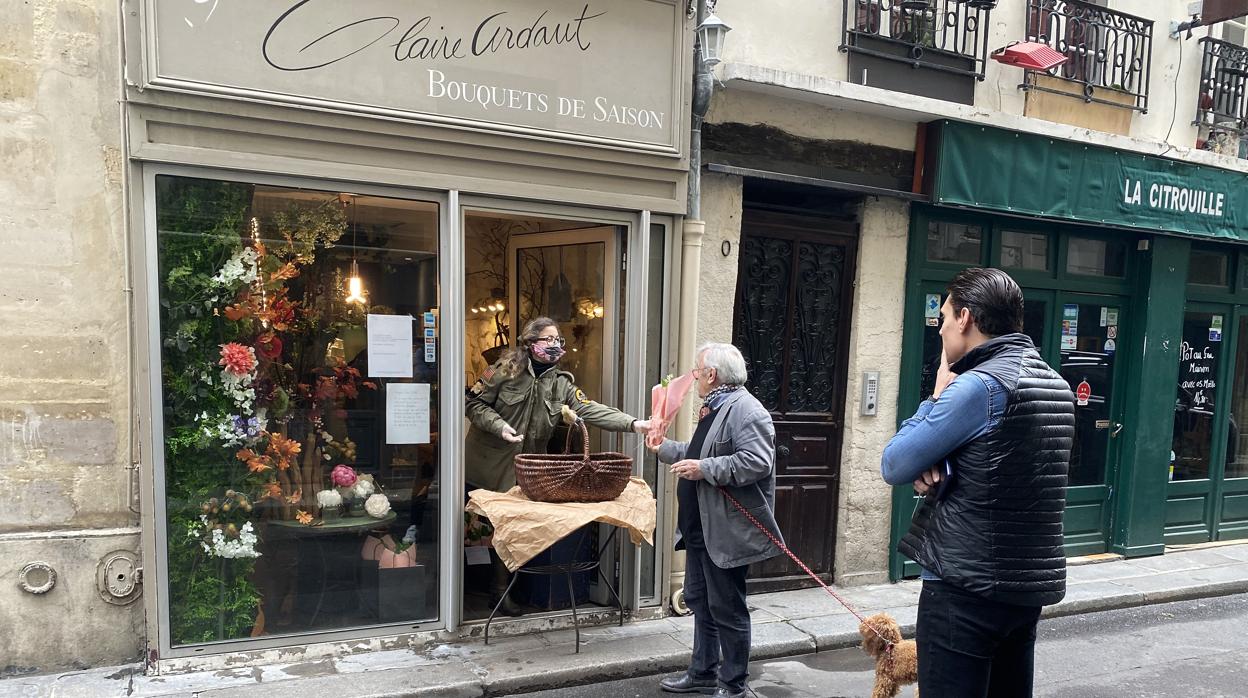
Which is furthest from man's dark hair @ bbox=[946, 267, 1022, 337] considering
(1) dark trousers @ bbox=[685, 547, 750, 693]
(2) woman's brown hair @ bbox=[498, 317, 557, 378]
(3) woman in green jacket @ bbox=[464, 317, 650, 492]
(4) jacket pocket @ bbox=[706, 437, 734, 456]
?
(2) woman's brown hair @ bbox=[498, 317, 557, 378]

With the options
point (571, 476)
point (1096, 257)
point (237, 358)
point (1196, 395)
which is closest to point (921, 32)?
point (1096, 257)

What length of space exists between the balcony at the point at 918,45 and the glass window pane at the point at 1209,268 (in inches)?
131

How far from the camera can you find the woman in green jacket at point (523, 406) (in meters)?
5.36

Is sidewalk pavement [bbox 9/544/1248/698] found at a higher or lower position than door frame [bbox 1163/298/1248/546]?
lower

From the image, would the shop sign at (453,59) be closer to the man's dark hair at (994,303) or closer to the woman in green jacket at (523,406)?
the woman in green jacket at (523,406)

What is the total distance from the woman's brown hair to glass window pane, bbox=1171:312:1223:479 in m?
6.72

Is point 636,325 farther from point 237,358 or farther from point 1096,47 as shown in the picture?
point 1096,47

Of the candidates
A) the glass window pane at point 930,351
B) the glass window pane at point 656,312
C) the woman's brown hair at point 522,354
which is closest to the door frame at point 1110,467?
the glass window pane at point 930,351

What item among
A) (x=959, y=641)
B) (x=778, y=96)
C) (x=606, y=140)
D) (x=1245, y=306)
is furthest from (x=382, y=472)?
(x=1245, y=306)

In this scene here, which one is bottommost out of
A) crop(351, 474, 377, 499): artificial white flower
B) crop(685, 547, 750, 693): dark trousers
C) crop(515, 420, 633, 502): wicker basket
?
crop(685, 547, 750, 693): dark trousers

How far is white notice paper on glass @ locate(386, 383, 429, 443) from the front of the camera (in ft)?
16.7

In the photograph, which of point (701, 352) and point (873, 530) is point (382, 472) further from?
point (873, 530)

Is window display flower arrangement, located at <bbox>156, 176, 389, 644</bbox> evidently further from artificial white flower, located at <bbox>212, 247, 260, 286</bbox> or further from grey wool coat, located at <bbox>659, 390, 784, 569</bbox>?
grey wool coat, located at <bbox>659, 390, 784, 569</bbox>

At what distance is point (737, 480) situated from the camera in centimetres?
423
